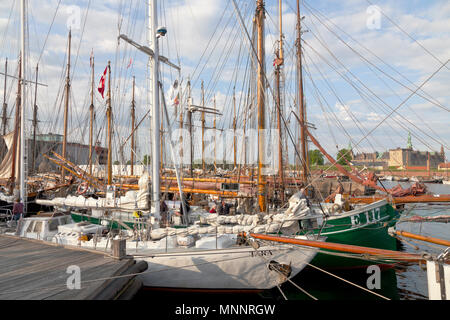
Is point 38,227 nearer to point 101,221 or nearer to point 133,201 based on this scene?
point 101,221

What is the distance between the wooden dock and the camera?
7102 mm

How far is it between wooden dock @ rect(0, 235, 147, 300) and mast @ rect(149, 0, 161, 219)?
382 centimetres

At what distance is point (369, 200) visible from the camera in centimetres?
2048

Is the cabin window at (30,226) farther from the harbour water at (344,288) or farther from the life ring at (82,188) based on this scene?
the life ring at (82,188)

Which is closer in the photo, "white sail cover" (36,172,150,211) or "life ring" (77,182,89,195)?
"white sail cover" (36,172,150,211)

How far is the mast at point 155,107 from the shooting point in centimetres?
1364

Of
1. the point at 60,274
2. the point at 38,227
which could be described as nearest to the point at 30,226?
the point at 38,227

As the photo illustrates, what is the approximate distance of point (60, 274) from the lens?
846cm

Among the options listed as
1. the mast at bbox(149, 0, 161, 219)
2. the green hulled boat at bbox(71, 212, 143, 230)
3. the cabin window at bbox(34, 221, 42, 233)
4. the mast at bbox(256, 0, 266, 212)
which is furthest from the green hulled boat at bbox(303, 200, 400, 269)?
the cabin window at bbox(34, 221, 42, 233)

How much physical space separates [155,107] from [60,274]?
781cm

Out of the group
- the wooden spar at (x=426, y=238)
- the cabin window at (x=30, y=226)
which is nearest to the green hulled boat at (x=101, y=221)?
the cabin window at (x=30, y=226)

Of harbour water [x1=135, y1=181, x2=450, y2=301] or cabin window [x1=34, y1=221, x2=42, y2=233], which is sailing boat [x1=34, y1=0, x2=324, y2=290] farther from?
cabin window [x1=34, y1=221, x2=42, y2=233]

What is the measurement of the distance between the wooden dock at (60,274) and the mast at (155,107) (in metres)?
3.82
